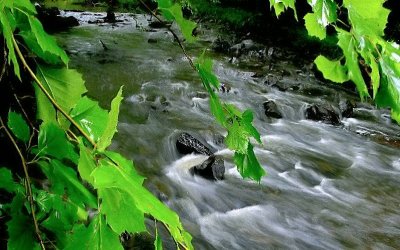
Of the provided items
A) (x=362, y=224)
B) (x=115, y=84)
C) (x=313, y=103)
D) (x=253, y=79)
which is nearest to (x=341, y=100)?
(x=313, y=103)

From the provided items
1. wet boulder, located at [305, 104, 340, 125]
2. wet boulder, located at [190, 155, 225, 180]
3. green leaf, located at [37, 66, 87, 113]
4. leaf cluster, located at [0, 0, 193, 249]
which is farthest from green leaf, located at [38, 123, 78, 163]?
wet boulder, located at [305, 104, 340, 125]

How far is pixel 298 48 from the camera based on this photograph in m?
14.2

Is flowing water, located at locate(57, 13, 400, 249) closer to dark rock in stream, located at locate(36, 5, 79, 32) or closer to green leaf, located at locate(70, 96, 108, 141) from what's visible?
dark rock in stream, located at locate(36, 5, 79, 32)

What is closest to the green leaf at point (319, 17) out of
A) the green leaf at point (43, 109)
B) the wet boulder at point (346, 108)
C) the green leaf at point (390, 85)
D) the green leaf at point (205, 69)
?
the green leaf at point (390, 85)

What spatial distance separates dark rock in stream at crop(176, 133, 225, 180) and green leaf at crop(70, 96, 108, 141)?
17.3 feet

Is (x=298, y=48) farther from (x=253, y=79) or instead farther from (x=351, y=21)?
(x=351, y=21)

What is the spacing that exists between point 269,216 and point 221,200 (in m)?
0.74

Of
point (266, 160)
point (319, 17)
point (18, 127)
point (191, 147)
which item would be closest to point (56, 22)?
point (191, 147)

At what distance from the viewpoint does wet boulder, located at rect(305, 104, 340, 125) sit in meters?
8.80

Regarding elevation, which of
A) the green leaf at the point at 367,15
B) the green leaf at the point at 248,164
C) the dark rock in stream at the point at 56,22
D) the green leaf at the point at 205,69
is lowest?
Answer: the dark rock in stream at the point at 56,22

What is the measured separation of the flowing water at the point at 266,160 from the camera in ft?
17.3

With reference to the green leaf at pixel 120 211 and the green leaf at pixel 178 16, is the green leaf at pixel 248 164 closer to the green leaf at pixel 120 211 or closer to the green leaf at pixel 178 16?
the green leaf at pixel 178 16

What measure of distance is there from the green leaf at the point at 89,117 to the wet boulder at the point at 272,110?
8251 mm

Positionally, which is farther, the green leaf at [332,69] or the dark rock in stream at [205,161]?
the dark rock in stream at [205,161]
